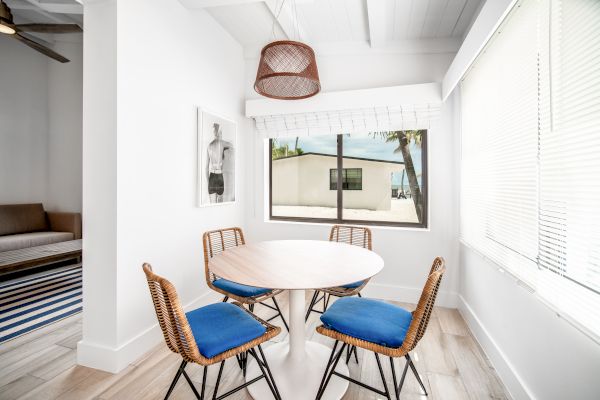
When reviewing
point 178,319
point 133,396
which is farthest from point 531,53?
point 133,396

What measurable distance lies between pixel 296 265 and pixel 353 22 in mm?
2479

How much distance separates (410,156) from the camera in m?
3.34

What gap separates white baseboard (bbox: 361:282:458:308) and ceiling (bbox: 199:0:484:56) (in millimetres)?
2531

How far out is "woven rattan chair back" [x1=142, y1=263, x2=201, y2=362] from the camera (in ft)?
3.96

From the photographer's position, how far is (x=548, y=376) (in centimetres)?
135

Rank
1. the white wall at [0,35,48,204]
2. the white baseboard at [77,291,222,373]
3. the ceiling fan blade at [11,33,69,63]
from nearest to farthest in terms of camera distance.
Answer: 1. the white baseboard at [77,291,222,373]
2. the ceiling fan blade at [11,33,69,63]
3. the white wall at [0,35,48,204]

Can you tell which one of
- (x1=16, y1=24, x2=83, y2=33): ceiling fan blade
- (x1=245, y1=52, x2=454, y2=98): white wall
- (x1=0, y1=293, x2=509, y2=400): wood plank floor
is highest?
(x1=16, y1=24, x2=83, y2=33): ceiling fan blade

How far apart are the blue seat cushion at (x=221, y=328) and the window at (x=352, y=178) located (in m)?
2.11

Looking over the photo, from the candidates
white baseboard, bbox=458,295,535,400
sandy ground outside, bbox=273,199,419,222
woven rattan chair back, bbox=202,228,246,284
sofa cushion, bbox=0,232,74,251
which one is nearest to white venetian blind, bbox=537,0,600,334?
white baseboard, bbox=458,295,535,400

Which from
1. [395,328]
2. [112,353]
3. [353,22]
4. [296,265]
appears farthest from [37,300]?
[353,22]

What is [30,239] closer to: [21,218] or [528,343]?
[21,218]

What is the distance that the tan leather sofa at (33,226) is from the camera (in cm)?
389

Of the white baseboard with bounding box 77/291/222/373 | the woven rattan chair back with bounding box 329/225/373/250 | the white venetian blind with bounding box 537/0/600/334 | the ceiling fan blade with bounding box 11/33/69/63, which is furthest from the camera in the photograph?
the ceiling fan blade with bounding box 11/33/69/63

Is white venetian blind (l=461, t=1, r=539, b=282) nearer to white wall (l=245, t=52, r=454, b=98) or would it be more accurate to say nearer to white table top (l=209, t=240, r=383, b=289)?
white wall (l=245, t=52, r=454, b=98)
